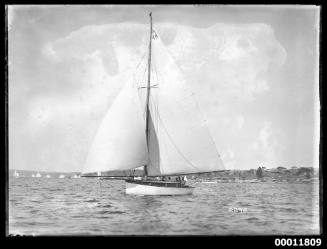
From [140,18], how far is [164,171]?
36.7 ft

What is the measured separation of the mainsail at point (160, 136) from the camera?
1057 inches

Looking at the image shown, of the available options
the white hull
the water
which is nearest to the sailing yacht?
the white hull

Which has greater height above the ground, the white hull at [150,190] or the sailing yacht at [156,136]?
the sailing yacht at [156,136]

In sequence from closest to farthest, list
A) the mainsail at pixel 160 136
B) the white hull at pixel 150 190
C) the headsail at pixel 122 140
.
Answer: the headsail at pixel 122 140
the mainsail at pixel 160 136
the white hull at pixel 150 190

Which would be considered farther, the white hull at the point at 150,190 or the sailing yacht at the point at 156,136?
the white hull at the point at 150,190

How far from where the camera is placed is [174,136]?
95.9 feet

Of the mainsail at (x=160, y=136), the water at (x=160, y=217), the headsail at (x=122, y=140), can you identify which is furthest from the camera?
the mainsail at (x=160, y=136)

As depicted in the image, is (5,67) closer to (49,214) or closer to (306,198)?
(49,214)

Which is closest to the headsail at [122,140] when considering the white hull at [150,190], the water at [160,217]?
the white hull at [150,190]

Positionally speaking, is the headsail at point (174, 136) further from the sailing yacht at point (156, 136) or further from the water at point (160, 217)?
the water at point (160, 217)

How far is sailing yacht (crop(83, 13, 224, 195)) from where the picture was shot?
87.9 feet

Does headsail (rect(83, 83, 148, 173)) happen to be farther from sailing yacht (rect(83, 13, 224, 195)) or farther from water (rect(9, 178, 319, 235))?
water (rect(9, 178, 319, 235))

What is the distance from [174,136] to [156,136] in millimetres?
1072

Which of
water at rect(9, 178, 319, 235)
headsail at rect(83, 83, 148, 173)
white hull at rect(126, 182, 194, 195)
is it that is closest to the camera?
water at rect(9, 178, 319, 235)
